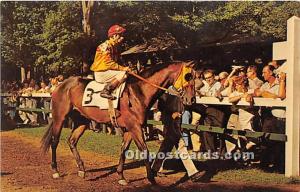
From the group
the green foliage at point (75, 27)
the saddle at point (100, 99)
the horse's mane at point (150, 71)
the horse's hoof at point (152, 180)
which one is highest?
the green foliage at point (75, 27)

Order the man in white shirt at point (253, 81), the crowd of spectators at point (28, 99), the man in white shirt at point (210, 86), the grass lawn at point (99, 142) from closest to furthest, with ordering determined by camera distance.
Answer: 1. the grass lawn at point (99, 142)
2. the crowd of spectators at point (28, 99)
3. the man in white shirt at point (253, 81)
4. the man in white shirt at point (210, 86)

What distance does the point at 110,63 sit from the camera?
163 inches

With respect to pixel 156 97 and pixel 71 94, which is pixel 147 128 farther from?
pixel 71 94

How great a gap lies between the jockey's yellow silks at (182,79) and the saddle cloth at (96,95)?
1.85 feet

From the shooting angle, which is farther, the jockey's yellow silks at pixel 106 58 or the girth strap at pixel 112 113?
the girth strap at pixel 112 113

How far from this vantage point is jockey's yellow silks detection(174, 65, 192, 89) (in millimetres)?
3920

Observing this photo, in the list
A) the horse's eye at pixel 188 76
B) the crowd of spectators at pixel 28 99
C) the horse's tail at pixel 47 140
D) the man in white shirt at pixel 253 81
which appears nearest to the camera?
the horse's eye at pixel 188 76

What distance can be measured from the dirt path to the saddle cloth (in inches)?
21.5

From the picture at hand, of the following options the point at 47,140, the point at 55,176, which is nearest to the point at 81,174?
the point at 55,176

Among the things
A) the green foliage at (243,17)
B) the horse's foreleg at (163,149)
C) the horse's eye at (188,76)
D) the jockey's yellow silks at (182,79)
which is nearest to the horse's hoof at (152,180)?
the horse's foreleg at (163,149)

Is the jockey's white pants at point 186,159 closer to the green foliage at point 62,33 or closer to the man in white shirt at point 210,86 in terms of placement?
the man in white shirt at point 210,86

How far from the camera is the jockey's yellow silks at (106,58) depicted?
161 inches

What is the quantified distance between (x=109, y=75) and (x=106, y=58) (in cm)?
18

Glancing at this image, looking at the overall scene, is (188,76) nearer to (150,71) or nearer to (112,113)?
(150,71)
